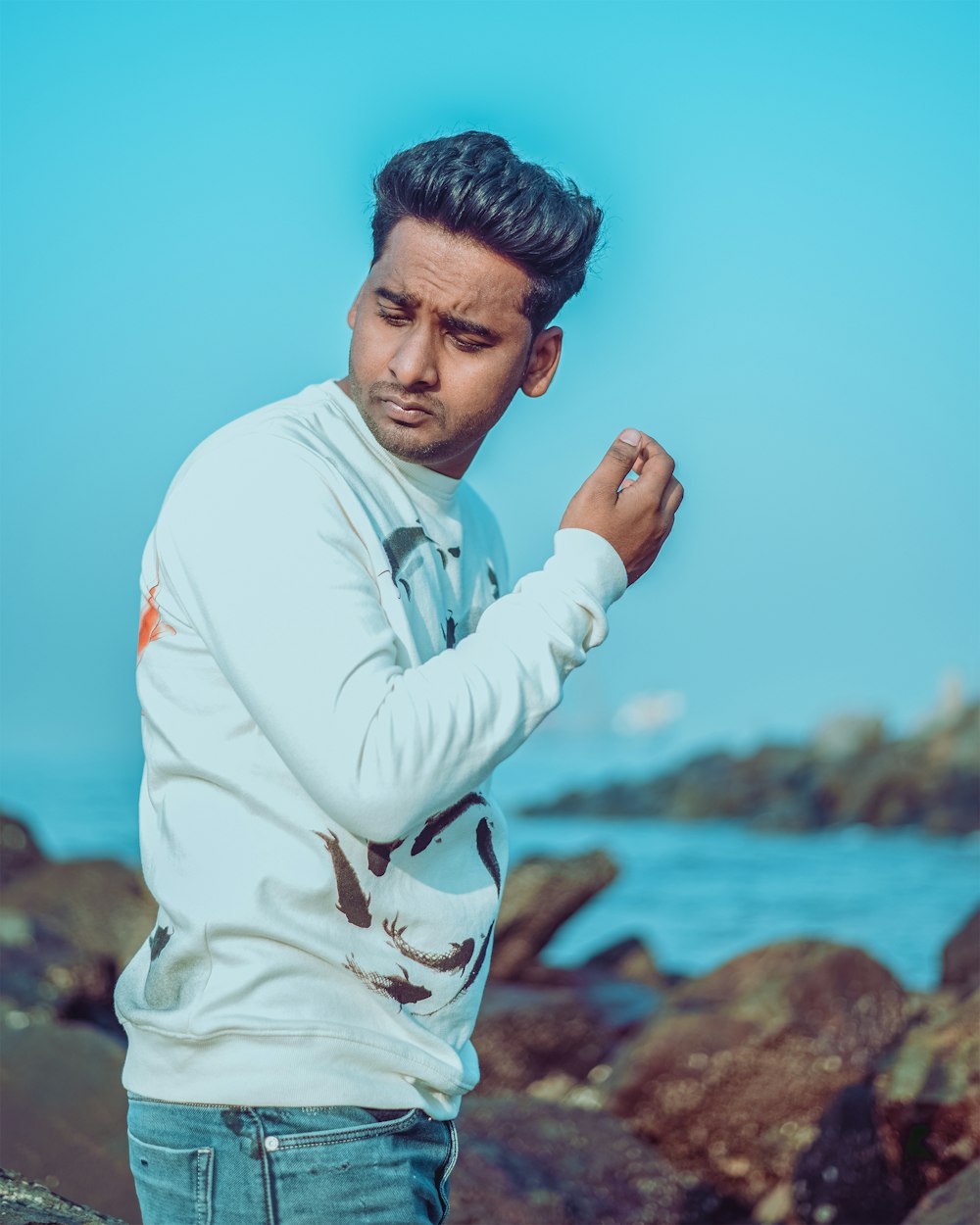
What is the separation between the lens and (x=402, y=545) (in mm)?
1852

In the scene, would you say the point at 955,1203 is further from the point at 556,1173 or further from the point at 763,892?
the point at 763,892

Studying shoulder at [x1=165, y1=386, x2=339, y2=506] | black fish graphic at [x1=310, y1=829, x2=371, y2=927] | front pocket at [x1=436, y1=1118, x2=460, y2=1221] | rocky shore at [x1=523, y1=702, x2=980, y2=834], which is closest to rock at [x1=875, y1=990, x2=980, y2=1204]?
front pocket at [x1=436, y1=1118, x2=460, y2=1221]

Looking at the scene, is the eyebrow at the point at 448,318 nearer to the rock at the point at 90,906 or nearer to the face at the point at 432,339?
the face at the point at 432,339

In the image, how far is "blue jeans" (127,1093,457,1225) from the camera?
5.41 ft

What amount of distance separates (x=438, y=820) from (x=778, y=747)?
2860cm

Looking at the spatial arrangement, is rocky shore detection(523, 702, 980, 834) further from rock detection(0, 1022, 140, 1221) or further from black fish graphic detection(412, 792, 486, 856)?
black fish graphic detection(412, 792, 486, 856)

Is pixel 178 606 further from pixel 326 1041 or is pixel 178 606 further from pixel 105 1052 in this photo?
pixel 105 1052

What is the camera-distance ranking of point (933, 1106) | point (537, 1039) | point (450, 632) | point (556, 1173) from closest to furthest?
point (450, 632) → point (556, 1173) → point (933, 1106) → point (537, 1039)

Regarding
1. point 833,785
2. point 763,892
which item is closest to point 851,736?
point 833,785

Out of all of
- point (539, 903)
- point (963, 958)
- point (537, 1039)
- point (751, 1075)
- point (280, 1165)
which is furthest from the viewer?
point (539, 903)

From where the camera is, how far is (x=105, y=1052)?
4.21 m

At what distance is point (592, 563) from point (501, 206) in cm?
49

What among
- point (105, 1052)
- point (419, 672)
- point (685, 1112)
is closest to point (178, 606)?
point (419, 672)

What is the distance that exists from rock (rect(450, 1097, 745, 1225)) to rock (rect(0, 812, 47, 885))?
5.94m
